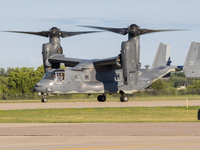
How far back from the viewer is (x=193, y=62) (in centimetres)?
4956

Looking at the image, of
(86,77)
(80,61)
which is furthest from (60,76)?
(80,61)

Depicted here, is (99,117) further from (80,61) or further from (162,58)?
(162,58)

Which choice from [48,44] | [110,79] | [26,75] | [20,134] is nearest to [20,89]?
[26,75]

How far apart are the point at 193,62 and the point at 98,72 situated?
14.4 m

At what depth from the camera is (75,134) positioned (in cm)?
1335

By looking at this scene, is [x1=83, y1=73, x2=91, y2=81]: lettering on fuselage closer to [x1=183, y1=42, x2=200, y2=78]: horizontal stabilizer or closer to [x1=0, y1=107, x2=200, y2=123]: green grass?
[x1=183, y1=42, x2=200, y2=78]: horizontal stabilizer

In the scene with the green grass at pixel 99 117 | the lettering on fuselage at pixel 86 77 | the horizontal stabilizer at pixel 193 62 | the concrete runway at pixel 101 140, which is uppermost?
the horizontal stabilizer at pixel 193 62

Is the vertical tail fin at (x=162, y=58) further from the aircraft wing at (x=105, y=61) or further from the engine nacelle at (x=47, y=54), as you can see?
the engine nacelle at (x=47, y=54)

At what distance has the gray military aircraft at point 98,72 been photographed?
39.2m

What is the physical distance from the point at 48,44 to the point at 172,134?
35420 millimetres

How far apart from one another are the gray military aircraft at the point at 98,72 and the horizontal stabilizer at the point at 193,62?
166cm

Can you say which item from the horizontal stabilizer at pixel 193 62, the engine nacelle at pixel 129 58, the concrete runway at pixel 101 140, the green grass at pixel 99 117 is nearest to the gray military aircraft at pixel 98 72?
the engine nacelle at pixel 129 58

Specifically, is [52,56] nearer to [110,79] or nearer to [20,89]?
[110,79]

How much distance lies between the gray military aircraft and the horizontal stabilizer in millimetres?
1656
